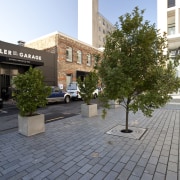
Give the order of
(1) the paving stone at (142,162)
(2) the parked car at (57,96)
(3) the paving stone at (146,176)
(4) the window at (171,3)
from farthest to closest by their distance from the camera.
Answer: (4) the window at (171,3) < (2) the parked car at (57,96) < (1) the paving stone at (142,162) < (3) the paving stone at (146,176)

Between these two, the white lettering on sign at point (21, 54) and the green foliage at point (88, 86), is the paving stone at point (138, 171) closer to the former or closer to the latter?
the green foliage at point (88, 86)

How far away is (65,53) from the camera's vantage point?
19.7 m

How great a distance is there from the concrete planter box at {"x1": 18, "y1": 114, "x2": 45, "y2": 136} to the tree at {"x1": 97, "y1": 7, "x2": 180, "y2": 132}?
7.91ft

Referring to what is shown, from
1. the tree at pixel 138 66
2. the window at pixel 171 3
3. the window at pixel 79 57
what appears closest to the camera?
the tree at pixel 138 66

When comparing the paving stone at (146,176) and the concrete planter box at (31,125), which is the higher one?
the concrete planter box at (31,125)

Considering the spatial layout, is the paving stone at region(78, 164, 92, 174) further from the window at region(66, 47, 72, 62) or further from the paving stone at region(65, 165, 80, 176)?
the window at region(66, 47, 72, 62)

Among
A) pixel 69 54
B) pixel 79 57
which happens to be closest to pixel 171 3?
pixel 79 57

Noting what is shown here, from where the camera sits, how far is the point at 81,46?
2239cm

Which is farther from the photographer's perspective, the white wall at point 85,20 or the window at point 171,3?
the white wall at point 85,20

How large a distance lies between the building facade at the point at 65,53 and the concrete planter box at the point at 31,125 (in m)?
13.1

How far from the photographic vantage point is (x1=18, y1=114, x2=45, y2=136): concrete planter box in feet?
16.7

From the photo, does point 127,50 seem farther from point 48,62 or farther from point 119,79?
point 48,62

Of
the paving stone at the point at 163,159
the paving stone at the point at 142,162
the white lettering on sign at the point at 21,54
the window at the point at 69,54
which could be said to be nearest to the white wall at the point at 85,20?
the window at the point at 69,54

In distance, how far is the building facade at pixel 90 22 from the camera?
50688mm
